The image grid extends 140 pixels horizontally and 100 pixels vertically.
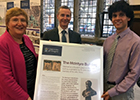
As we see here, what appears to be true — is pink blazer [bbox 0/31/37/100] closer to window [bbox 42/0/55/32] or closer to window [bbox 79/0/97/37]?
window [bbox 79/0/97/37]

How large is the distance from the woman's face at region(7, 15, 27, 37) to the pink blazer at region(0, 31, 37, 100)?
0.24 ft

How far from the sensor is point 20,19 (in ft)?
5.22

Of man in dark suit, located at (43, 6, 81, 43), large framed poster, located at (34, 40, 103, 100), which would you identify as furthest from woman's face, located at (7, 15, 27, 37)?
man in dark suit, located at (43, 6, 81, 43)

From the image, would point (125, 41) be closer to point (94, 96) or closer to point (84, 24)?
point (94, 96)

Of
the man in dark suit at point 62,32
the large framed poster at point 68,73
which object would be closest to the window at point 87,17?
the man in dark suit at point 62,32

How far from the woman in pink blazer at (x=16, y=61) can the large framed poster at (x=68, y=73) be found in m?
0.18

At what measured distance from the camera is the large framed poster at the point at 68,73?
1.51 meters

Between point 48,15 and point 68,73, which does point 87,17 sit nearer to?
point 48,15

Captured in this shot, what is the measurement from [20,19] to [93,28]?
2760mm

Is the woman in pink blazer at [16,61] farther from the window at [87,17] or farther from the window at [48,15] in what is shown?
the window at [48,15]

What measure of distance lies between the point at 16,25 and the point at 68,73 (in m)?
0.82

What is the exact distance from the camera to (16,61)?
1508 millimetres

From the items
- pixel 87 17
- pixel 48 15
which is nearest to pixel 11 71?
pixel 87 17

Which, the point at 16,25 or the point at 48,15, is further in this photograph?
the point at 48,15
